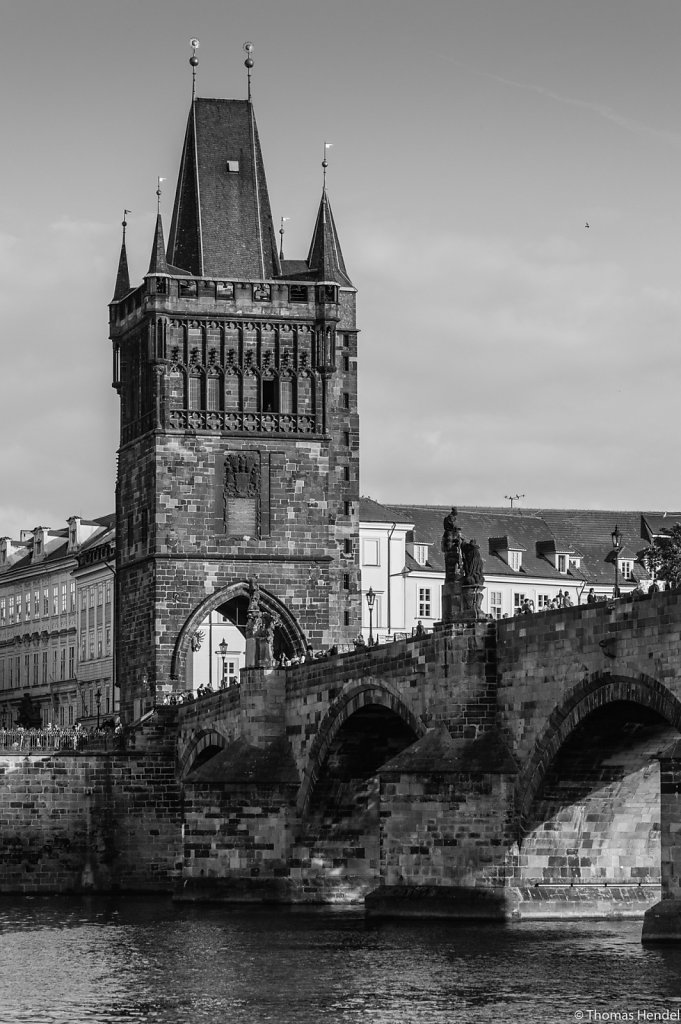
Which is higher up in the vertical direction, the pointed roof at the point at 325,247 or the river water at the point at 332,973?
the pointed roof at the point at 325,247

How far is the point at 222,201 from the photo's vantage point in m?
95.4

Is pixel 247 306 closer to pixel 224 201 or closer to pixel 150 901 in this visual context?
pixel 224 201

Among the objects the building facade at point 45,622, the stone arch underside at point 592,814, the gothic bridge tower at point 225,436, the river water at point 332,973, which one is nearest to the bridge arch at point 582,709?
the stone arch underside at point 592,814

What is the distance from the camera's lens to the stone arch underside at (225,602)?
303 feet

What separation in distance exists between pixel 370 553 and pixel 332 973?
233 feet

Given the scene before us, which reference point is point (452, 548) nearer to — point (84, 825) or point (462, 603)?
point (462, 603)

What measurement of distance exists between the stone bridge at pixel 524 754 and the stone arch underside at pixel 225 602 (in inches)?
728

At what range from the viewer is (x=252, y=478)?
92812mm

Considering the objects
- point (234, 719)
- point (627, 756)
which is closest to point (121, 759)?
point (234, 719)

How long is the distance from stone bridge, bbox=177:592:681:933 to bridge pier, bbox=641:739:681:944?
49mm

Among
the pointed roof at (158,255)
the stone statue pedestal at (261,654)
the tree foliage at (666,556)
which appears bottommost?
the stone statue pedestal at (261,654)

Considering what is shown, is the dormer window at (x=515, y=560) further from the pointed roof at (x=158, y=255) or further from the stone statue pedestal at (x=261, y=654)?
the stone statue pedestal at (x=261, y=654)

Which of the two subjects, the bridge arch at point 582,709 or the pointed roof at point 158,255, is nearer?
the bridge arch at point 582,709

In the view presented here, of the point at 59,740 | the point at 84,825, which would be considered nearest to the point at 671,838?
the point at 84,825
